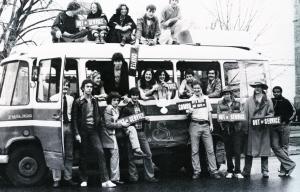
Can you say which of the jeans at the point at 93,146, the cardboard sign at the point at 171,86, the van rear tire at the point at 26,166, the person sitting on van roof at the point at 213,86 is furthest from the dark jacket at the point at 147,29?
the van rear tire at the point at 26,166

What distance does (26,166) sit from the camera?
37.2 feet

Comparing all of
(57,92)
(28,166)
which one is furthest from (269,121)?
(28,166)

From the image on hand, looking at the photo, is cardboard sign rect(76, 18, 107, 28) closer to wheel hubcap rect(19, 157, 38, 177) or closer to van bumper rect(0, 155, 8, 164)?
wheel hubcap rect(19, 157, 38, 177)

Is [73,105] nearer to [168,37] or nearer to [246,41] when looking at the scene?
[168,37]

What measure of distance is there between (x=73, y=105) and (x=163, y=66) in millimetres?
2514

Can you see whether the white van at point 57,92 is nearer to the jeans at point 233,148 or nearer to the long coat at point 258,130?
the jeans at point 233,148

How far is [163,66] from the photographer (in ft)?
41.0

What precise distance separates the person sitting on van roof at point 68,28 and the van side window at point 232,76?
337cm

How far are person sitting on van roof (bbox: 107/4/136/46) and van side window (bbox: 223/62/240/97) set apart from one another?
232 cm

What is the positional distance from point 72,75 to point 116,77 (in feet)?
2.99

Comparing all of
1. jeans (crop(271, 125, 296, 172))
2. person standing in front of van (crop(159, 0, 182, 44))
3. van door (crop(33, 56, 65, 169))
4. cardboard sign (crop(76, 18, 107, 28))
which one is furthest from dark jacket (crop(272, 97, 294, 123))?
van door (crop(33, 56, 65, 169))

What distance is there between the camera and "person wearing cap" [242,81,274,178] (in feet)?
40.2

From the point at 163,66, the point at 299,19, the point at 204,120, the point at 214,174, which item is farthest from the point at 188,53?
the point at 299,19

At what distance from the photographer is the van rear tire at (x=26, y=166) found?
36.9 feet
